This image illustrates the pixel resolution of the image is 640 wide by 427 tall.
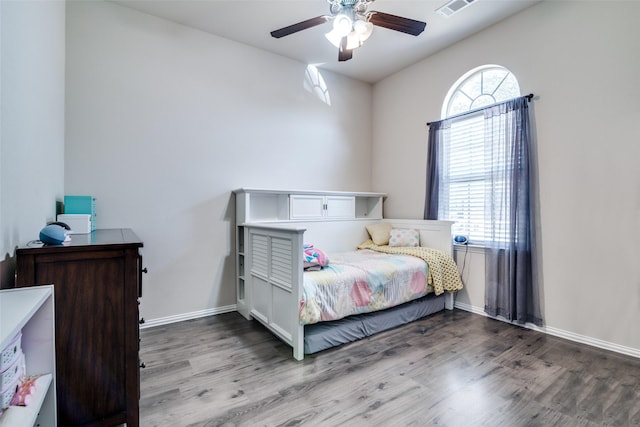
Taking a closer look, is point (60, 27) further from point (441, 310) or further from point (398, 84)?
point (441, 310)

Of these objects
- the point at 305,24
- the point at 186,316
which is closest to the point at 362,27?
the point at 305,24

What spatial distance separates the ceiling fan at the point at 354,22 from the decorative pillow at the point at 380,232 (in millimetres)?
2273

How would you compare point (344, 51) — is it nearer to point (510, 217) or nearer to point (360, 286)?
point (360, 286)

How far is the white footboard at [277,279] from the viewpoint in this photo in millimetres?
2121

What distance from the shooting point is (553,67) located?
260 centimetres

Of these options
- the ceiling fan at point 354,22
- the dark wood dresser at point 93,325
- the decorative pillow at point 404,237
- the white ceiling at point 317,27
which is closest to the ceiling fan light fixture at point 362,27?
the ceiling fan at point 354,22

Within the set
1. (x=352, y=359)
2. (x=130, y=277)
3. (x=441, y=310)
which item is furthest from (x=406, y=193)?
(x=130, y=277)

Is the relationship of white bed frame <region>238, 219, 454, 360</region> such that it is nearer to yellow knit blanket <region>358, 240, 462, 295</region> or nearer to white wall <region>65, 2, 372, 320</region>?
yellow knit blanket <region>358, 240, 462, 295</region>

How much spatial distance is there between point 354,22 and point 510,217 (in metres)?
2.23

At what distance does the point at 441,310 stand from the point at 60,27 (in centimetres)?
430

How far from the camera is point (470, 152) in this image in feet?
10.8

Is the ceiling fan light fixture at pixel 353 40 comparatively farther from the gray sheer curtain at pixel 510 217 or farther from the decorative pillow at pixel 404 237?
the decorative pillow at pixel 404 237

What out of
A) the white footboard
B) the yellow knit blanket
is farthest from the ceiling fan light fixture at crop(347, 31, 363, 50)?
the yellow knit blanket

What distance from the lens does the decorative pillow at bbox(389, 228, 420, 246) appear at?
11.5ft
